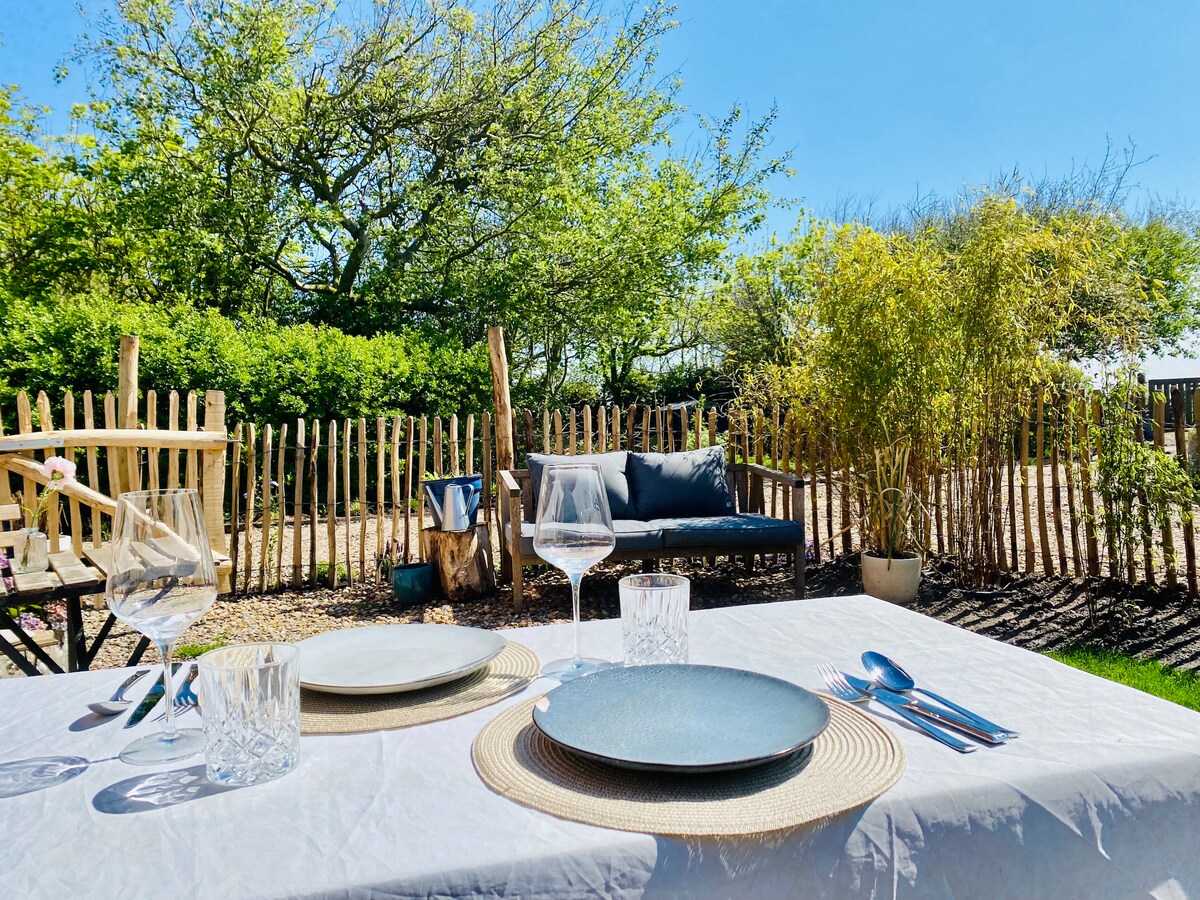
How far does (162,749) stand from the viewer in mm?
799

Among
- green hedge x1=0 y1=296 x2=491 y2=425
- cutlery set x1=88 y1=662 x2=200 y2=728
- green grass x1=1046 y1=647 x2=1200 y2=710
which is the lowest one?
green grass x1=1046 y1=647 x2=1200 y2=710

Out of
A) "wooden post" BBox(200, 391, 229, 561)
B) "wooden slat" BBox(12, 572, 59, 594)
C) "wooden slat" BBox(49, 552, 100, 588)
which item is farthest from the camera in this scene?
"wooden post" BBox(200, 391, 229, 561)

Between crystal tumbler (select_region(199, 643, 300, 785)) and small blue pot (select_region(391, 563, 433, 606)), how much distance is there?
433 centimetres

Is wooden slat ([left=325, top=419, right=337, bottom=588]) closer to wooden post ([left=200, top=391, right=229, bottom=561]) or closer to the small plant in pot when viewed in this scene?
wooden post ([left=200, top=391, right=229, bottom=561])

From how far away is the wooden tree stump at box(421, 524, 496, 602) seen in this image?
497 cm

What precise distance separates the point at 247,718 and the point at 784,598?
14.6 feet

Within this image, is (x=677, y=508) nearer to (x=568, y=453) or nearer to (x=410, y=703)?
(x=568, y=453)

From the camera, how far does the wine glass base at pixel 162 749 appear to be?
2.56 feet

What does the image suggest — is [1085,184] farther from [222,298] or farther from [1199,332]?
[222,298]

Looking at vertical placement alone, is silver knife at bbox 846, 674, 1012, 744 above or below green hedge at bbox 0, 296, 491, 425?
below

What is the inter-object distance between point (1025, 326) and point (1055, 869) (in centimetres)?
439

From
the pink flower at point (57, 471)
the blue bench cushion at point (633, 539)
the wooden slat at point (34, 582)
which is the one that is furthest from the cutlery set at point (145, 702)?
the blue bench cushion at point (633, 539)

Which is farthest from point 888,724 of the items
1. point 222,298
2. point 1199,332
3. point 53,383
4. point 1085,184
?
point 1199,332

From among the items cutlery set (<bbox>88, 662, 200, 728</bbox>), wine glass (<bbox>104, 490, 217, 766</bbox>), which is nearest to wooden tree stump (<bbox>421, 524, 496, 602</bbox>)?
cutlery set (<bbox>88, 662, 200, 728</bbox>)
